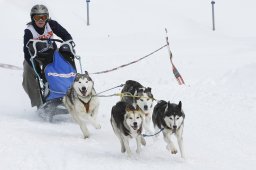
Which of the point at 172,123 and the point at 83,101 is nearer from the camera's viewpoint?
the point at 172,123

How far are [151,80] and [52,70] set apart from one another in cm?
451

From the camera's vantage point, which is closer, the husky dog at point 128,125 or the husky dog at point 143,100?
the husky dog at point 128,125

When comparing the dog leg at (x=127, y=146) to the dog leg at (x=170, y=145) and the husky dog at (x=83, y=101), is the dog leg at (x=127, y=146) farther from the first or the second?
the husky dog at (x=83, y=101)

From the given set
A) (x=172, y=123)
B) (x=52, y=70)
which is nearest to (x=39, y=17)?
(x=52, y=70)

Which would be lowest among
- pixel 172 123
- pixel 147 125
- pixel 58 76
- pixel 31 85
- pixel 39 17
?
pixel 147 125

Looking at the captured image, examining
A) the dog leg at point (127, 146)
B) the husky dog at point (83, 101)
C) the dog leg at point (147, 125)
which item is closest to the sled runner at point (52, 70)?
the husky dog at point (83, 101)

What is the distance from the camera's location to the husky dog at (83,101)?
263 inches

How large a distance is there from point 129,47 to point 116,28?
2974mm

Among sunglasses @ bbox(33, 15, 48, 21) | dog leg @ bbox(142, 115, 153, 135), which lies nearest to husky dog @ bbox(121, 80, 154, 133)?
dog leg @ bbox(142, 115, 153, 135)

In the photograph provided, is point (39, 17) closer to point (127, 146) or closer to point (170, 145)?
point (127, 146)

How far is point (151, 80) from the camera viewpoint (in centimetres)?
1157

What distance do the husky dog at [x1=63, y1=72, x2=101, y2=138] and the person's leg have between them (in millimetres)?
1061

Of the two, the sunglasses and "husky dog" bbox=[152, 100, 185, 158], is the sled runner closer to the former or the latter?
the sunglasses

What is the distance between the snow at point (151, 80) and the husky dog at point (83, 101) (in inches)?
8.4
